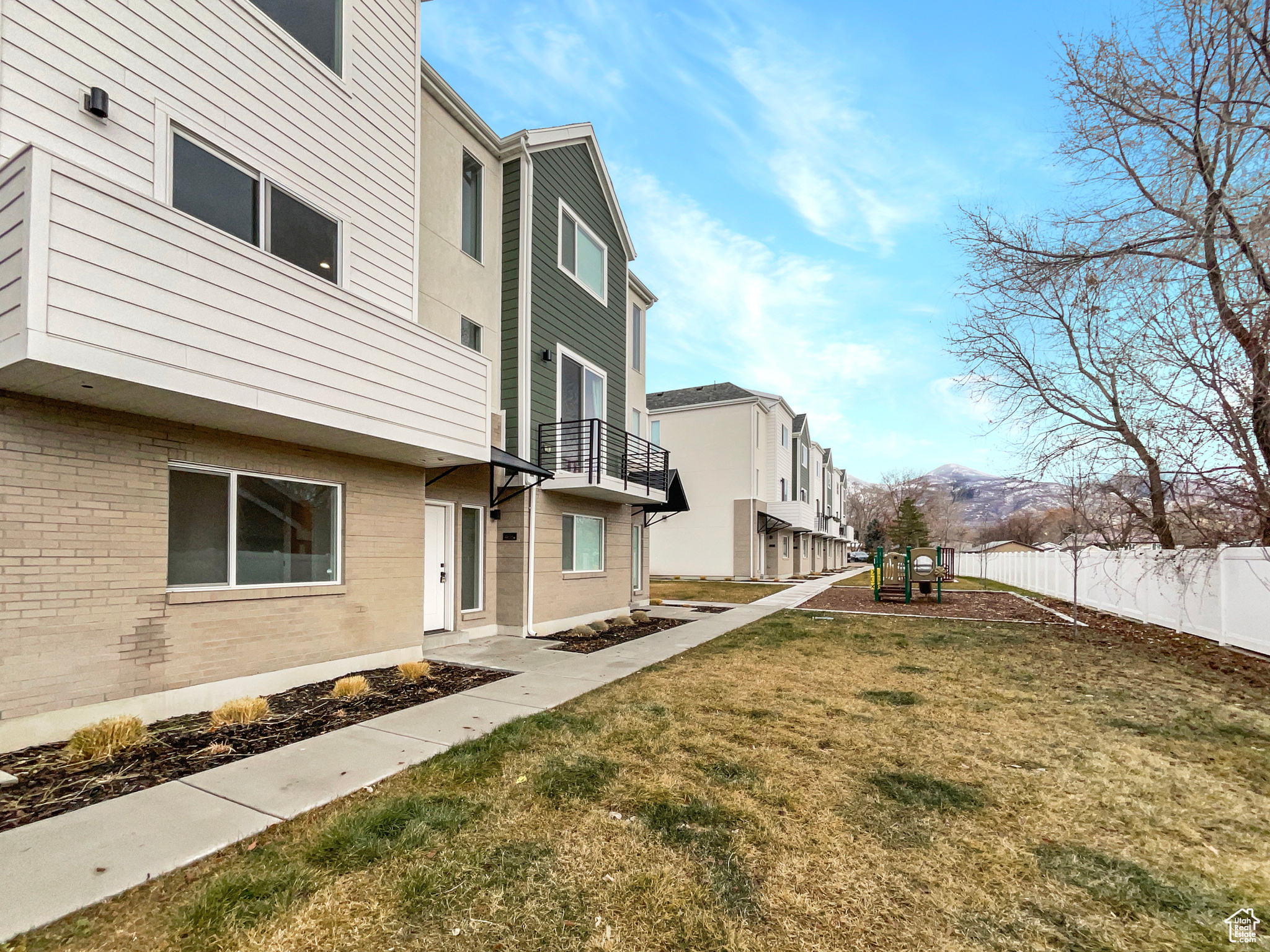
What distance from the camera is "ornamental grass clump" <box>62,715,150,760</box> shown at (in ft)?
14.8

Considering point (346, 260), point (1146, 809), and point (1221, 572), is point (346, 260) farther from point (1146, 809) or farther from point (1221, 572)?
point (1221, 572)

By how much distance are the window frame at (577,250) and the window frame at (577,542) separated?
17.2 feet

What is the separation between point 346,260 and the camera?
294 inches

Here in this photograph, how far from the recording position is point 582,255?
1347 cm

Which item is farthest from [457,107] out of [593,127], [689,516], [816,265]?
[689,516]

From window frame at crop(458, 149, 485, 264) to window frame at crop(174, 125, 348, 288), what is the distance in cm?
318

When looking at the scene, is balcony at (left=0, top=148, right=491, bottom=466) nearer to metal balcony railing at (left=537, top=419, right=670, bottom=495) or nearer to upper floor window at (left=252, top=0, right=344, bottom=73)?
upper floor window at (left=252, top=0, right=344, bottom=73)

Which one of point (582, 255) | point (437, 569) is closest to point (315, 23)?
point (582, 255)

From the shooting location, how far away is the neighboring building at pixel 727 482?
29188mm

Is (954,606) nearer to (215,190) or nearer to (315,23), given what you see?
(215,190)

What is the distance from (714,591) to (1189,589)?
14.1m

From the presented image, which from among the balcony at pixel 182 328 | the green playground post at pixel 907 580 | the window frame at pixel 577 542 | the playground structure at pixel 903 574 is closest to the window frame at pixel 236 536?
the balcony at pixel 182 328

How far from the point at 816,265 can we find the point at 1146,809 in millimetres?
21209

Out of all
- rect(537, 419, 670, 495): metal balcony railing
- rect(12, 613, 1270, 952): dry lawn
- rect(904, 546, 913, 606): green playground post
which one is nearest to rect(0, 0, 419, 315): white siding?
rect(537, 419, 670, 495): metal balcony railing
